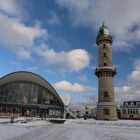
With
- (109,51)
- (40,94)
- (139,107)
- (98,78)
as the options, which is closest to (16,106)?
(40,94)

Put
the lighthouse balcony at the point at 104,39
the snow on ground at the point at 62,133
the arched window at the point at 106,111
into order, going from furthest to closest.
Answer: the lighthouse balcony at the point at 104,39, the arched window at the point at 106,111, the snow on ground at the point at 62,133

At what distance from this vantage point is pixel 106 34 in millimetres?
47250

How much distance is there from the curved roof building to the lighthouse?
17.9 metres

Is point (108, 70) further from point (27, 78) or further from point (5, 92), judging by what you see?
point (5, 92)

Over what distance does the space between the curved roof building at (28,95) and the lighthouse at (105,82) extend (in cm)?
1791

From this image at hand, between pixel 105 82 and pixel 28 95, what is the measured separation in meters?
22.2

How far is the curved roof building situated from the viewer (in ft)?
174

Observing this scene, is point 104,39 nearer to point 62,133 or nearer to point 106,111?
point 106,111

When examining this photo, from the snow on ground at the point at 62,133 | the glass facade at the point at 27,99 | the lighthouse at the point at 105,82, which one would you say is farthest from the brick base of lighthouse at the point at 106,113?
the glass facade at the point at 27,99

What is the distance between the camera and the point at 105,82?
4256 centimetres

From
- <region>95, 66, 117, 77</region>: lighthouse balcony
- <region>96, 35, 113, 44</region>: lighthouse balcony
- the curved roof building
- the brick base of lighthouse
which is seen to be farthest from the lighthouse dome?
the curved roof building

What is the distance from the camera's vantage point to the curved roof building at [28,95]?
5313 centimetres

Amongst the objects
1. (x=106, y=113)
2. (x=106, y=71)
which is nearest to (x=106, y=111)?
(x=106, y=113)

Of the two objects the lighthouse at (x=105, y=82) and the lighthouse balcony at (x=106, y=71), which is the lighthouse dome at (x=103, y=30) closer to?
the lighthouse at (x=105, y=82)
